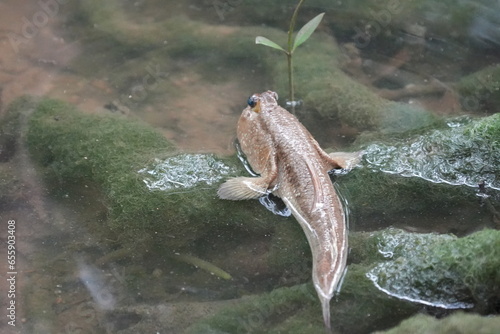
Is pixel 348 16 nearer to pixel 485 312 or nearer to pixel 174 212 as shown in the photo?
pixel 174 212

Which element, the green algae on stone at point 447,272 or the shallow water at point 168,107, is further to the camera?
the shallow water at point 168,107

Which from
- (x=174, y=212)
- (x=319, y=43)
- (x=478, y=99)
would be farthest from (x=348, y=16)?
(x=174, y=212)

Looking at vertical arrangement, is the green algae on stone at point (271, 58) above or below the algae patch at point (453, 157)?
below

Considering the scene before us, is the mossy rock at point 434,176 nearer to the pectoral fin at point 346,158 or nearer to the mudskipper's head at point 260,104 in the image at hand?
the pectoral fin at point 346,158

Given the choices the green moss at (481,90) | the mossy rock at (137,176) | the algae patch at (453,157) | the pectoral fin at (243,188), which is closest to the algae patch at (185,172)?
the mossy rock at (137,176)

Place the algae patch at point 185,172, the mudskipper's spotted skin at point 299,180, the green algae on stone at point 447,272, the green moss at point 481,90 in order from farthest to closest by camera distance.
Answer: the green moss at point 481,90, the algae patch at point 185,172, the mudskipper's spotted skin at point 299,180, the green algae on stone at point 447,272

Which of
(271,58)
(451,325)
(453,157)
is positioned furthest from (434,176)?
(271,58)
